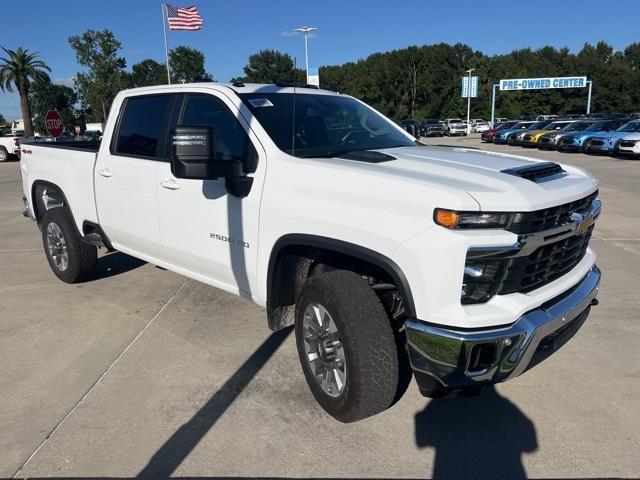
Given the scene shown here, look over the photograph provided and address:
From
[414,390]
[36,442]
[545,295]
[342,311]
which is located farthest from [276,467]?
[545,295]

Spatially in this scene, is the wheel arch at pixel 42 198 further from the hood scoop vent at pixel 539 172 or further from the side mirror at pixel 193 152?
the hood scoop vent at pixel 539 172

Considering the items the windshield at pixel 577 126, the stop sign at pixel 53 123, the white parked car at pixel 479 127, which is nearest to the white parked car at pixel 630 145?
the windshield at pixel 577 126

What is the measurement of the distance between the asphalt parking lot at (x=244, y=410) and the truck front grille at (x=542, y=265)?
86cm

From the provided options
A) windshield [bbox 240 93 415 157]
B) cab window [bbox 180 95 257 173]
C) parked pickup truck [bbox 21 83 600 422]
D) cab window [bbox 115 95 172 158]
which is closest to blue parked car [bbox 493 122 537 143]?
windshield [bbox 240 93 415 157]

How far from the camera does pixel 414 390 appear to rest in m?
3.41

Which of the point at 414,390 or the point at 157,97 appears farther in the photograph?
the point at 157,97

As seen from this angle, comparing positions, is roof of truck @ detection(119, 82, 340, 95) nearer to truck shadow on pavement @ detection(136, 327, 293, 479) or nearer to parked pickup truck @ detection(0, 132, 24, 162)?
truck shadow on pavement @ detection(136, 327, 293, 479)

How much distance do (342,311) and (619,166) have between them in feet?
58.1

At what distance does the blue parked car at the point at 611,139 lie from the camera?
20.3 metres

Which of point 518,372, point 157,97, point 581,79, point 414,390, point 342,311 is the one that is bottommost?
point 414,390

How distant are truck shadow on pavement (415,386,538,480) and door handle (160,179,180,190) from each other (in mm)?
2244

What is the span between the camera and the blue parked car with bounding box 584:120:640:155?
20300mm

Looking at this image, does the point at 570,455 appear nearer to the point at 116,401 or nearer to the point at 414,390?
the point at 414,390

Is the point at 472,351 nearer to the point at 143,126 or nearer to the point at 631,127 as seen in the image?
the point at 143,126
